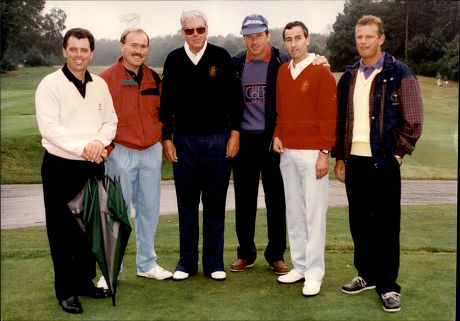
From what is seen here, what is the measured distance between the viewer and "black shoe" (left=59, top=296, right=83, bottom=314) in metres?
3.42

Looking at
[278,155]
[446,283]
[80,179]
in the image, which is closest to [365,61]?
[278,155]

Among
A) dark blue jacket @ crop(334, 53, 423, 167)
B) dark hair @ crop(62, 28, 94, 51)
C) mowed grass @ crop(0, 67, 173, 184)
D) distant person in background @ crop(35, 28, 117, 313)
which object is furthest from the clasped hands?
mowed grass @ crop(0, 67, 173, 184)

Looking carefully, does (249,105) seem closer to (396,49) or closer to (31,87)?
(396,49)

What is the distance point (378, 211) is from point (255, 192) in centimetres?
107

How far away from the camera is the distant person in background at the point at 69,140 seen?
3.35m

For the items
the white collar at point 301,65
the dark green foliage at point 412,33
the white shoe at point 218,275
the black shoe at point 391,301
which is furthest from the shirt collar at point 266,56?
the black shoe at point 391,301

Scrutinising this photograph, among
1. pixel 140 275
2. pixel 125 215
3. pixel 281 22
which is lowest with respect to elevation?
pixel 140 275

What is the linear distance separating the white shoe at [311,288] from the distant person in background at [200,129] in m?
0.65

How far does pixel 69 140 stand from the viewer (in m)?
3.33

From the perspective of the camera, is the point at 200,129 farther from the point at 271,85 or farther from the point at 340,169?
the point at 340,169

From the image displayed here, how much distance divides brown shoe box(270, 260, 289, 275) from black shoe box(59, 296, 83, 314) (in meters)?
1.54

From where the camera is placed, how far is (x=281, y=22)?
395 centimetres

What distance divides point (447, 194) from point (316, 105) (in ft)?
19.7

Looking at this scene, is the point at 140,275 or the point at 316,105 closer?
the point at 316,105
